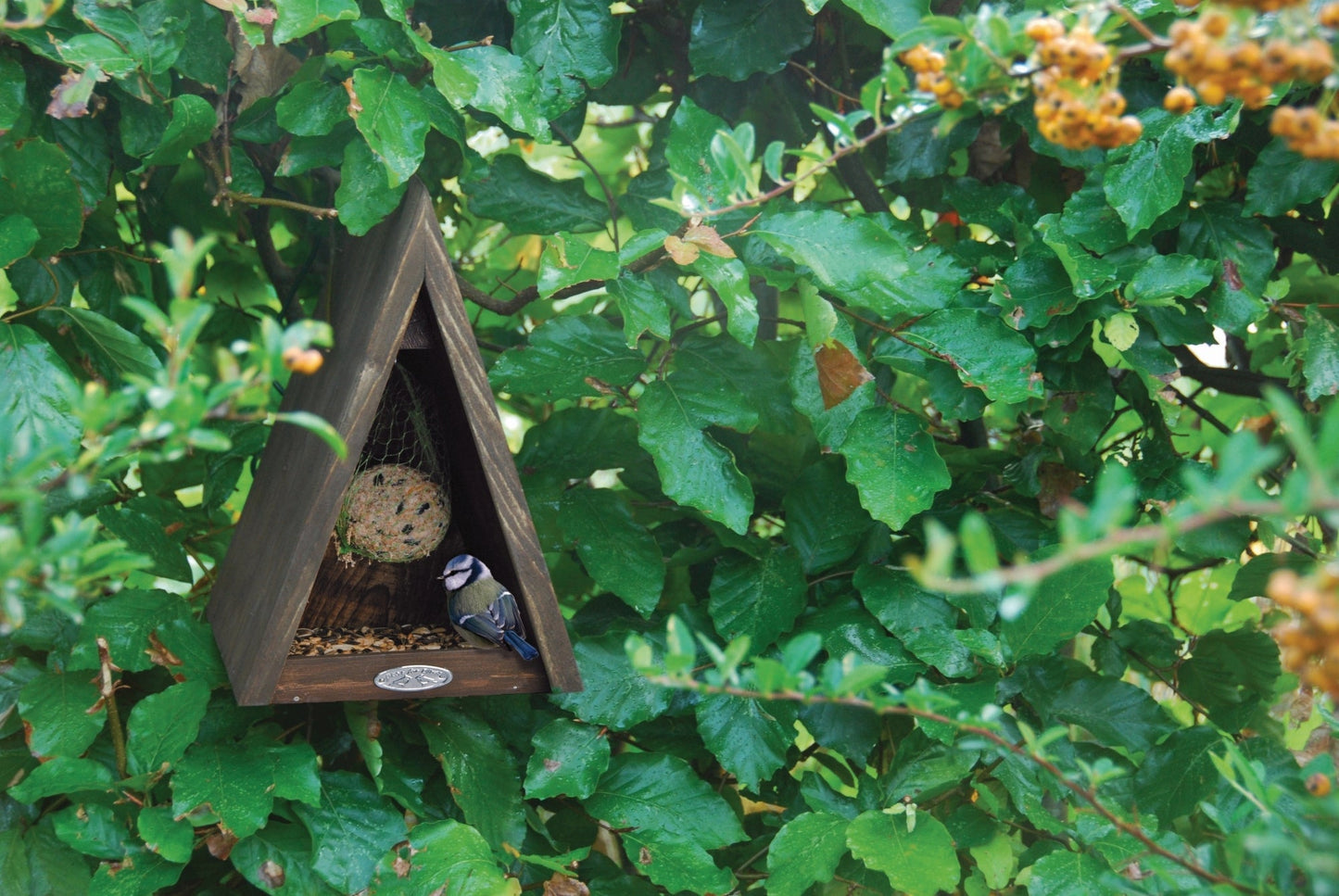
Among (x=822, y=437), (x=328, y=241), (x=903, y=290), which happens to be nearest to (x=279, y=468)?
(x=328, y=241)

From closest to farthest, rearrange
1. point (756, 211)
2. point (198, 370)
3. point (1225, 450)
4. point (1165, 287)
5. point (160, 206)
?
point (1225, 450) < point (1165, 287) < point (756, 211) < point (160, 206) < point (198, 370)

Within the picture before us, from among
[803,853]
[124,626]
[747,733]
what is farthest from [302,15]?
[803,853]

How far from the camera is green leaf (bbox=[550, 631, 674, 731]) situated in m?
1.29

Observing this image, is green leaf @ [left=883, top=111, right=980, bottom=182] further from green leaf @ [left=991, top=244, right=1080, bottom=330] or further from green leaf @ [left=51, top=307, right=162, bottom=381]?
green leaf @ [left=51, top=307, right=162, bottom=381]

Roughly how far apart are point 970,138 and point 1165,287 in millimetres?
341

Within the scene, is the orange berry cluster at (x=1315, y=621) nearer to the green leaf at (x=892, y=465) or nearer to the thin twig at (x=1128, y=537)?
the thin twig at (x=1128, y=537)

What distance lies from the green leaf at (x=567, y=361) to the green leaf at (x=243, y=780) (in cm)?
47

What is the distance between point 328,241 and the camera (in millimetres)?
1604

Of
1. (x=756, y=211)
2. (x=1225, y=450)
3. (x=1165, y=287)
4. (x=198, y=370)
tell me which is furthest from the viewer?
(x=198, y=370)

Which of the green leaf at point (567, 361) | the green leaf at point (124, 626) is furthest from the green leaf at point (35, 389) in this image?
the green leaf at point (567, 361)

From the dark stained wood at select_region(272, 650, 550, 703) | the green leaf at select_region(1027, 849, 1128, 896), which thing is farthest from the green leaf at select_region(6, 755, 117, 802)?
the green leaf at select_region(1027, 849, 1128, 896)

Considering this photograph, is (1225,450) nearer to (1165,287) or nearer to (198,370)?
(1165,287)

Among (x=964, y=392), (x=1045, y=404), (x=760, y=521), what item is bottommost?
(x=760, y=521)

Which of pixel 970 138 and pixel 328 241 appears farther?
pixel 328 241
